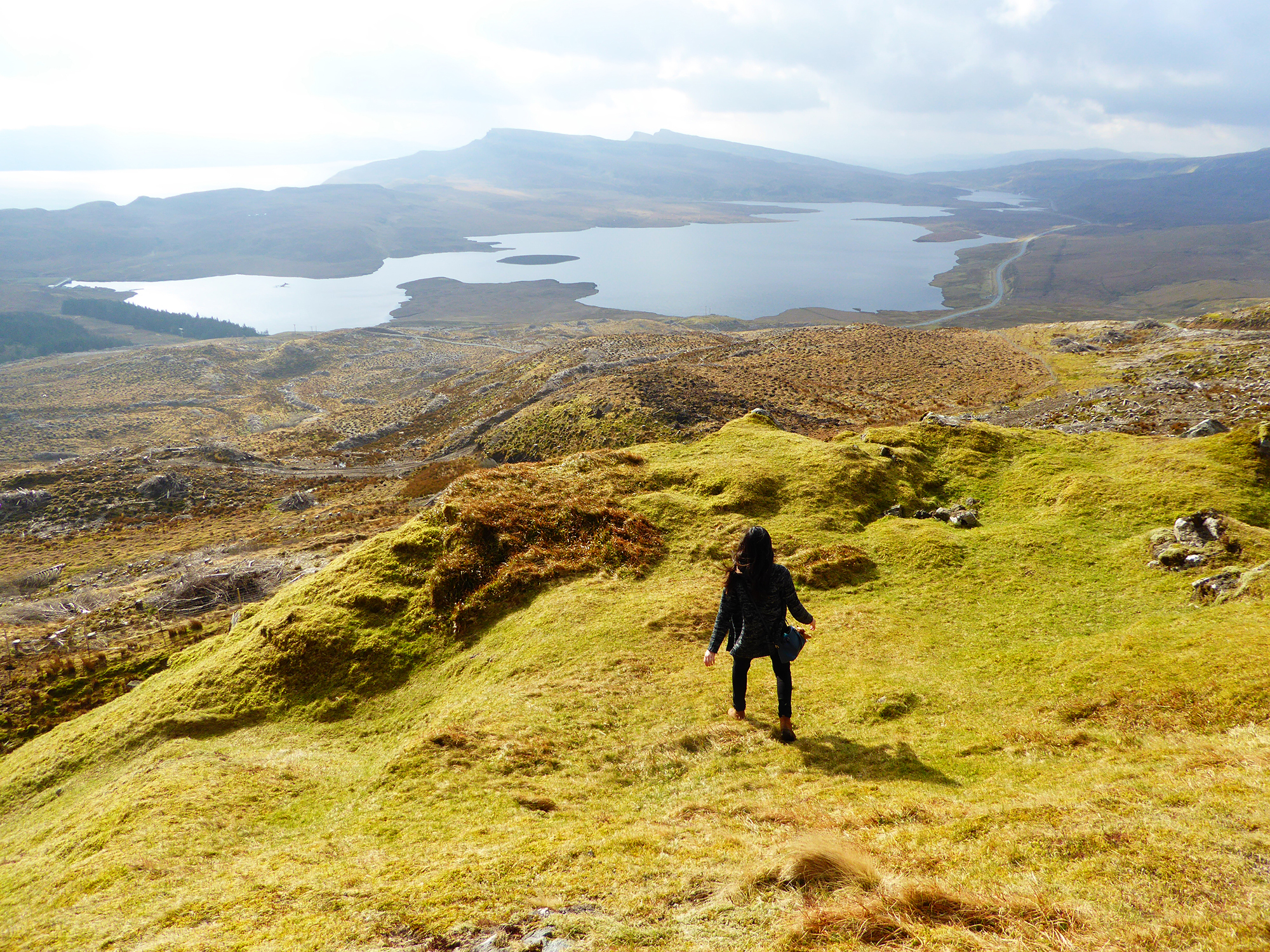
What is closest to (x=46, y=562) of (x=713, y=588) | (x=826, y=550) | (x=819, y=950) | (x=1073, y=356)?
(x=713, y=588)

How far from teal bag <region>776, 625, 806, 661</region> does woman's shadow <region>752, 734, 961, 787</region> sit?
1545 millimetres

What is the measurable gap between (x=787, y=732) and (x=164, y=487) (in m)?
65.2

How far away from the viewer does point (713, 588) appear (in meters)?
16.2

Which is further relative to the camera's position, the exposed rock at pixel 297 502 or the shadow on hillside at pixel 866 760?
the exposed rock at pixel 297 502

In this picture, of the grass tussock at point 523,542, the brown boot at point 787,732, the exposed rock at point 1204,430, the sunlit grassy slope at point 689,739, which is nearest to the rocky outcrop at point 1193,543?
the sunlit grassy slope at point 689,739

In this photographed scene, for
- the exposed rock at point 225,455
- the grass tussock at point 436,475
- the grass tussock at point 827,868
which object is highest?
the grass tussock at point 827,868

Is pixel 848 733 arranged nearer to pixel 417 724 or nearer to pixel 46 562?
pixel 417 724

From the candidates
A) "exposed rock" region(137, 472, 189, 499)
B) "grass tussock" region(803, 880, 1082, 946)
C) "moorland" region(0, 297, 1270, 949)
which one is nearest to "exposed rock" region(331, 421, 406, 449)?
"exposed rock" region(137, 472, 189, 499)

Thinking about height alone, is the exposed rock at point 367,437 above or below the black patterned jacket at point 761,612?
below

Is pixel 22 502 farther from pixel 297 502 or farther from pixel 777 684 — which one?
pixel 777 684

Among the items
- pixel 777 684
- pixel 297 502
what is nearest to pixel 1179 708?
pixel 777 684

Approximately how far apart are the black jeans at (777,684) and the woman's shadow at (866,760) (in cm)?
65

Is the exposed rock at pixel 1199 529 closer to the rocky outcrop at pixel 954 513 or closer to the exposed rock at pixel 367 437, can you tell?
the rocky outcrop at pixel 954 513

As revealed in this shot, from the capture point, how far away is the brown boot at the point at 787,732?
980cm
